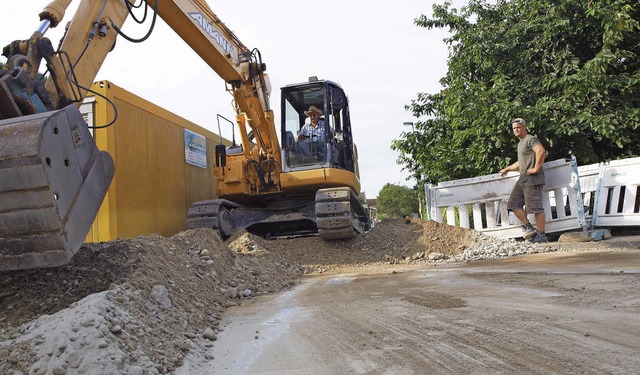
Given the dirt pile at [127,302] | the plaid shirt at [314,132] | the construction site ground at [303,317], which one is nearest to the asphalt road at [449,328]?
the construction site ground at [303,317]

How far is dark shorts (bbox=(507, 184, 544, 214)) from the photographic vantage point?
27.6ft

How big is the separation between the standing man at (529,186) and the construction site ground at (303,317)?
1.76 meters

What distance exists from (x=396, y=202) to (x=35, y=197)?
189 feet

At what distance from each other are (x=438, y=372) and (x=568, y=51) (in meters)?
10.7

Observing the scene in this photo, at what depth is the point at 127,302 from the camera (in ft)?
11.8

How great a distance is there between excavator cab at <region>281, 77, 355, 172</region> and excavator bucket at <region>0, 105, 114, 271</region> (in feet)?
20.8

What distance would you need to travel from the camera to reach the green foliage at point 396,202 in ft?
191

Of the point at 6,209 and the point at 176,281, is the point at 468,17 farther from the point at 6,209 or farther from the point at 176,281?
the point at 6,209

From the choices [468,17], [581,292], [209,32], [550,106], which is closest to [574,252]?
[581,292]

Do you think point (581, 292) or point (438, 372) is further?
point (581, 292)

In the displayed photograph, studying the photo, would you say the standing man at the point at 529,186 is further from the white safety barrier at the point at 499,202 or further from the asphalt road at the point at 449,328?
the asphalt road at the point at 449,328

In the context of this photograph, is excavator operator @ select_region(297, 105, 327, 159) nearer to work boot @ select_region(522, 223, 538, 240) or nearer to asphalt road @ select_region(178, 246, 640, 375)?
work boot @ select_region(522, 223, 538, 240)

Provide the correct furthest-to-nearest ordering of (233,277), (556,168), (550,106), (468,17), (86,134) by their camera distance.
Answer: (468,17)
(550,106)
(556,168)
(233,277)
(86,134)

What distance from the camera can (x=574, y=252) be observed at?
7.23 meters
